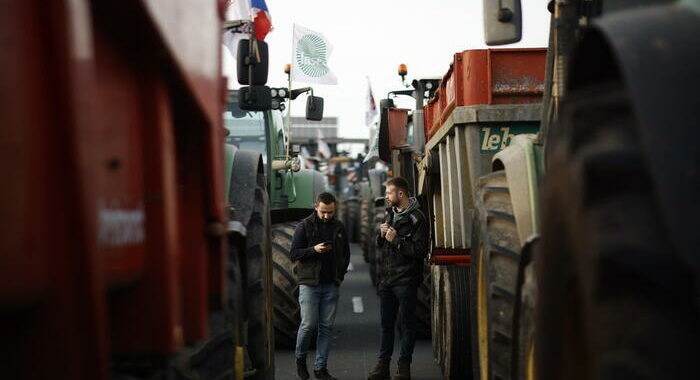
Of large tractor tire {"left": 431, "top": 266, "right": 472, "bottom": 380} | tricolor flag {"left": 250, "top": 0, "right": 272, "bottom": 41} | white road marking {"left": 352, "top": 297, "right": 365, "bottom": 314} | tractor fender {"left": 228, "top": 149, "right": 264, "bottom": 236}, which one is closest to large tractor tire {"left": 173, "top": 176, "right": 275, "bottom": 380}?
tractor fender {"left": 228, "top": 149, "right": 264, "bottom": 236}

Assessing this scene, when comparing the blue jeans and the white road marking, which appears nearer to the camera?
the blue jeans

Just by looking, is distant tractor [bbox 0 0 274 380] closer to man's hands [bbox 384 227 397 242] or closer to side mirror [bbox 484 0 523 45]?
side mirror [bbox 484 0 523 45]

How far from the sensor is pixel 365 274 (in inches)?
920

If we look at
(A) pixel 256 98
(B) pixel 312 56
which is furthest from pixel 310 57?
(A) pixel 256 98

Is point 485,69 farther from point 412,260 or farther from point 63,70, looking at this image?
point 63,70

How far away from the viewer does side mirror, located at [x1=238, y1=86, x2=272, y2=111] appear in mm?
8148

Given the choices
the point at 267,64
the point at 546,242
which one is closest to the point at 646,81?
the point at 546,242

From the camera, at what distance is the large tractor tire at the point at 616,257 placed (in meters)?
2.07

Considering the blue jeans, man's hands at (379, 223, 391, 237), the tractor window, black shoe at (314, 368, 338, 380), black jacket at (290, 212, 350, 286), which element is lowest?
black shoe at (314, 368, 338, 380)

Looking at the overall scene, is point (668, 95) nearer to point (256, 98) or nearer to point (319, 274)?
point (256, 98)

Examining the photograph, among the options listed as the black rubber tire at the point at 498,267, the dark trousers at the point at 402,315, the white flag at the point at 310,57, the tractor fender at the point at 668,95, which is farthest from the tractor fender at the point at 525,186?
the white flag at the point at 310,57

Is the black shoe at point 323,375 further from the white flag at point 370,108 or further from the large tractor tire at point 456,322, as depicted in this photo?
the white flag at point 370,108

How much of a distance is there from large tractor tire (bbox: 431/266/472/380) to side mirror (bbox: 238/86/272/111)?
201 centimetres

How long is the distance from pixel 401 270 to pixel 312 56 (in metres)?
7.02
